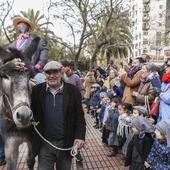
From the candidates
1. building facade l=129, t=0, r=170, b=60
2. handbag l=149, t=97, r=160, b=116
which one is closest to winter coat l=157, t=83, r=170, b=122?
handbag l=149, t=97, r=160, b=116

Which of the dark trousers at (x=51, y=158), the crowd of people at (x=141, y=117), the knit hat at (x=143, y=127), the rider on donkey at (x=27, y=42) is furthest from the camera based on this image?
the knit hat at (x=143, y=127)

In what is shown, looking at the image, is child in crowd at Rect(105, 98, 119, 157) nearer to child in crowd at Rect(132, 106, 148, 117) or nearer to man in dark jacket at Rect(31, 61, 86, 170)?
child in crowd at Rect(132, 106, 148, 117)

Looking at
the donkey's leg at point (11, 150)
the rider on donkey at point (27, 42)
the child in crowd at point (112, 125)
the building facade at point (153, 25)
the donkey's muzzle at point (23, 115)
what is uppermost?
the building facade at point (153, 25)

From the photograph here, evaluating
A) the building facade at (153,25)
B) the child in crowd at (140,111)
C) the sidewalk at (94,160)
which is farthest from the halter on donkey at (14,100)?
the building facade at (153,25)

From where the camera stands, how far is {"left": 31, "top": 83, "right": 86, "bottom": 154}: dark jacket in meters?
4.03

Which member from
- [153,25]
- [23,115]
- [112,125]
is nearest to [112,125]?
[112,125]

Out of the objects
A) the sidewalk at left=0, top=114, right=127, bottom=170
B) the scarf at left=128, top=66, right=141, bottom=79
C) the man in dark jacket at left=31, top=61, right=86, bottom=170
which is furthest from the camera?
the scarf at left=128, top=66, right=141, bottom=79

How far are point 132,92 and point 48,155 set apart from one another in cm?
380

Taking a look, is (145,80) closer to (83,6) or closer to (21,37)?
(21,37)

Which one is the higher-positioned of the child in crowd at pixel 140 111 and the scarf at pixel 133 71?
the scarf at pixel 133 71

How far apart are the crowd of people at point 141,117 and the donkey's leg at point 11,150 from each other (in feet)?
6.34

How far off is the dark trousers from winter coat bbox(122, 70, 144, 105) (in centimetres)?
357

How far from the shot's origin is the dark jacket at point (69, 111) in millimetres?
4027

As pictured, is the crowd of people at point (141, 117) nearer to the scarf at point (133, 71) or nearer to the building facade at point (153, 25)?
the scarf at point (133, 71)
